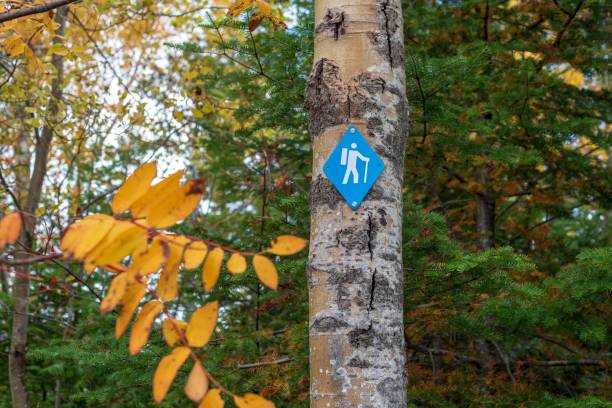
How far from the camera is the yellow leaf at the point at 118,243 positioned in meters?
1.15

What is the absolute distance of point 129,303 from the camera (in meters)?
1.29

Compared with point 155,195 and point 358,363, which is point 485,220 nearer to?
point 358,363

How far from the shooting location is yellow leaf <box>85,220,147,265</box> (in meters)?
1.15

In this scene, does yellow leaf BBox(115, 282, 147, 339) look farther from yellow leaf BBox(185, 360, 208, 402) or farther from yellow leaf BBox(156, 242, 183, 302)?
yellow leaf BBox(185, 360, 208, 402)

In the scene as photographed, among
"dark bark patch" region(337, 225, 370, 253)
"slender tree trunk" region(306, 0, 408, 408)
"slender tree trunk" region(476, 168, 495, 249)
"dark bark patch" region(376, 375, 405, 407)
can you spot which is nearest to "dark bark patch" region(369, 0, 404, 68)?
"slender tree trunk" region(306, 0, 408, 408)

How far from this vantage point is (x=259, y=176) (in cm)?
512

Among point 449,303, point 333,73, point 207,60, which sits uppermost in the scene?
point 207,60

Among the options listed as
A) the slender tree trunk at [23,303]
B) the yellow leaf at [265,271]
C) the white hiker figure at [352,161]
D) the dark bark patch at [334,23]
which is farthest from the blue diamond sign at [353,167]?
the slender tree trunk at [23,303]

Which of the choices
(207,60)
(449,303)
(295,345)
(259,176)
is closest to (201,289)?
(259,176)

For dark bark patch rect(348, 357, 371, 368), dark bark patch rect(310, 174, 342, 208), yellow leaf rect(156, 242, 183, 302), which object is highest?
dark bark patch rect(310, 174, 342, 208)

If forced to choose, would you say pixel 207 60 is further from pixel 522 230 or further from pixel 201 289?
pixel 522 230

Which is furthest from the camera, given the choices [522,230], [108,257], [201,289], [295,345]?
[522,230]

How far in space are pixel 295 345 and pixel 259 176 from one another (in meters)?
2.08

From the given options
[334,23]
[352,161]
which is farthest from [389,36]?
[352,161]
